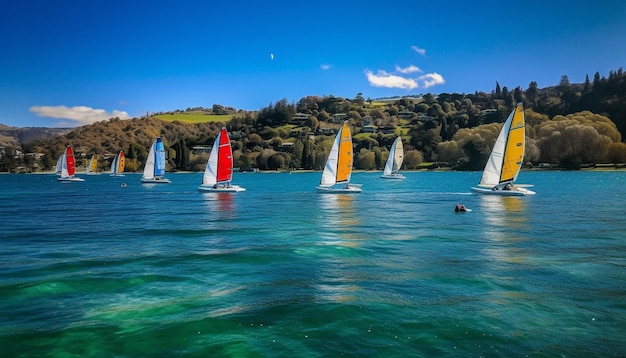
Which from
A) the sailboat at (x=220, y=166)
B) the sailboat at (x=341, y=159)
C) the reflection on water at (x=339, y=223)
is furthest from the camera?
the sailboat at (x=220, y=166)

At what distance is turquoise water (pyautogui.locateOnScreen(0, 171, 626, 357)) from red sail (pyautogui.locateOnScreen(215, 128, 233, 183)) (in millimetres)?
36438

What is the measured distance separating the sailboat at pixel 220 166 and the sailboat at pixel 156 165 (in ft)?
103

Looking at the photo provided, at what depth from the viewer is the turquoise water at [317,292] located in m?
12.1

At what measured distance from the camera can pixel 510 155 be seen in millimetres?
60719

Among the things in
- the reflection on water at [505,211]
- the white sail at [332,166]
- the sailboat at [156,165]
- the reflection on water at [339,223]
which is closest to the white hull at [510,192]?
the reflection on water at [505,211]

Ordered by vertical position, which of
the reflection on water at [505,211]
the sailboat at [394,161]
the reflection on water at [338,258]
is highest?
the sailboat at [394,161]

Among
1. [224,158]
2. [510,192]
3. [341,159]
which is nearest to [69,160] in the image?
[224,158]

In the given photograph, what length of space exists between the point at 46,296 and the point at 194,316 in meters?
6.29

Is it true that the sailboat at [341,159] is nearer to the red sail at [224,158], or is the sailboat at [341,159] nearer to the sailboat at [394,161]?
the red sail at [224,158]

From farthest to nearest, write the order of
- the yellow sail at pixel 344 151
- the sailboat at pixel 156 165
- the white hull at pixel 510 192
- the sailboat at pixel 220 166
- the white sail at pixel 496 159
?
the sailboat at pixel 156 165
the sailboat at pixel 220 166
the yellow sail at pixel 344 151
the white sail at pixel 496 159
the white hull at pixel 510 192

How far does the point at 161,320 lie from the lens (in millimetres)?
13883

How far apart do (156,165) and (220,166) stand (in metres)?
48.5

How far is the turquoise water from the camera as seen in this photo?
1208 cm

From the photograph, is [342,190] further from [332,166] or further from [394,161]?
[394,161]
